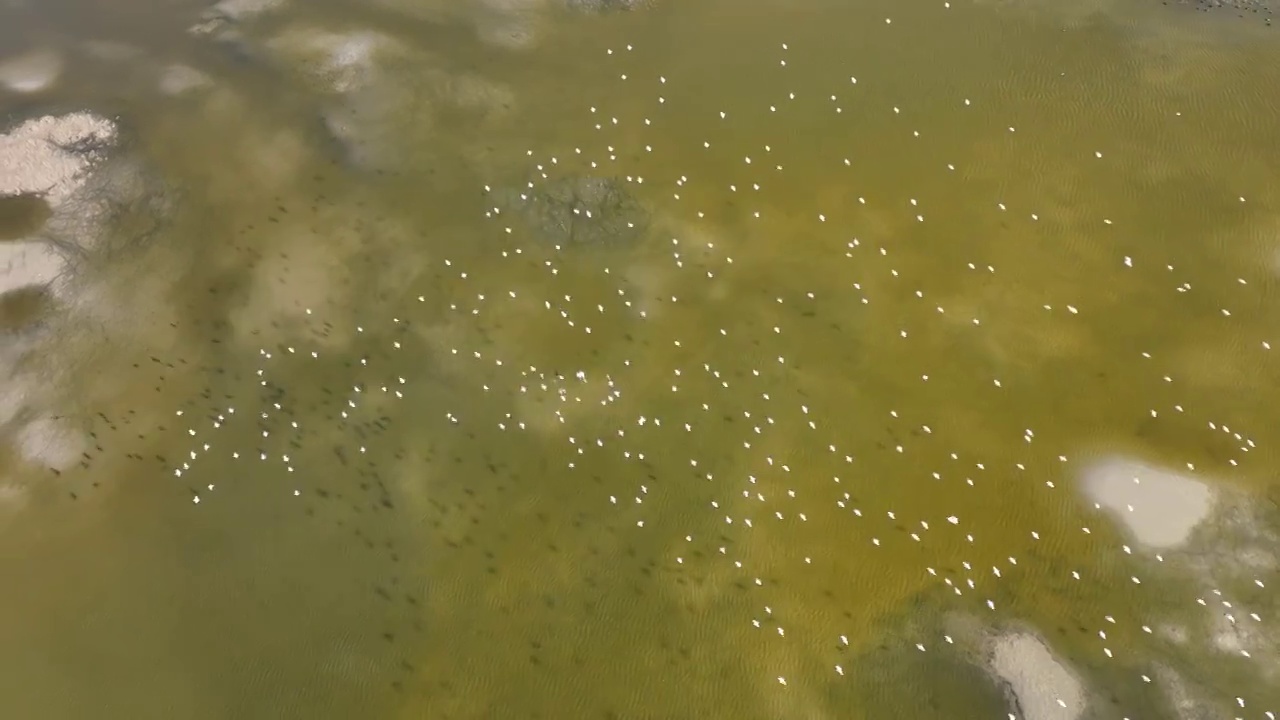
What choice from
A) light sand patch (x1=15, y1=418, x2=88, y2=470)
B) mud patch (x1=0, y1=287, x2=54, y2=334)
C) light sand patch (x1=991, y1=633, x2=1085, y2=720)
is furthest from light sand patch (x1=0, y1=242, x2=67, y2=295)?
light sand patch (x1=991, y1=633, x2=1085, y2=720)

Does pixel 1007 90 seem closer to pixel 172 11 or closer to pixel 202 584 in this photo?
pixel 202 584

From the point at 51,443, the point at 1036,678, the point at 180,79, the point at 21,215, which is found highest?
the point at 180,79

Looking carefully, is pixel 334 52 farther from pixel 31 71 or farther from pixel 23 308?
pixel 23 308

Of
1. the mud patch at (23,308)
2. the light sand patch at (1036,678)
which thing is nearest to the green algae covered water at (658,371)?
the light sand patch at (1036,678)

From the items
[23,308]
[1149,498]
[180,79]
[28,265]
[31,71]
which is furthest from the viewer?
[31,71]

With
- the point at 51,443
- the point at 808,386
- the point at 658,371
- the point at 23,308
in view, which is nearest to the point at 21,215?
Answer: the point at 23,308

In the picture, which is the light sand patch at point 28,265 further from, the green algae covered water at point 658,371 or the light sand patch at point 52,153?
the light sand patch at point 52,153

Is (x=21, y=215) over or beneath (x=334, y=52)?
beneath
